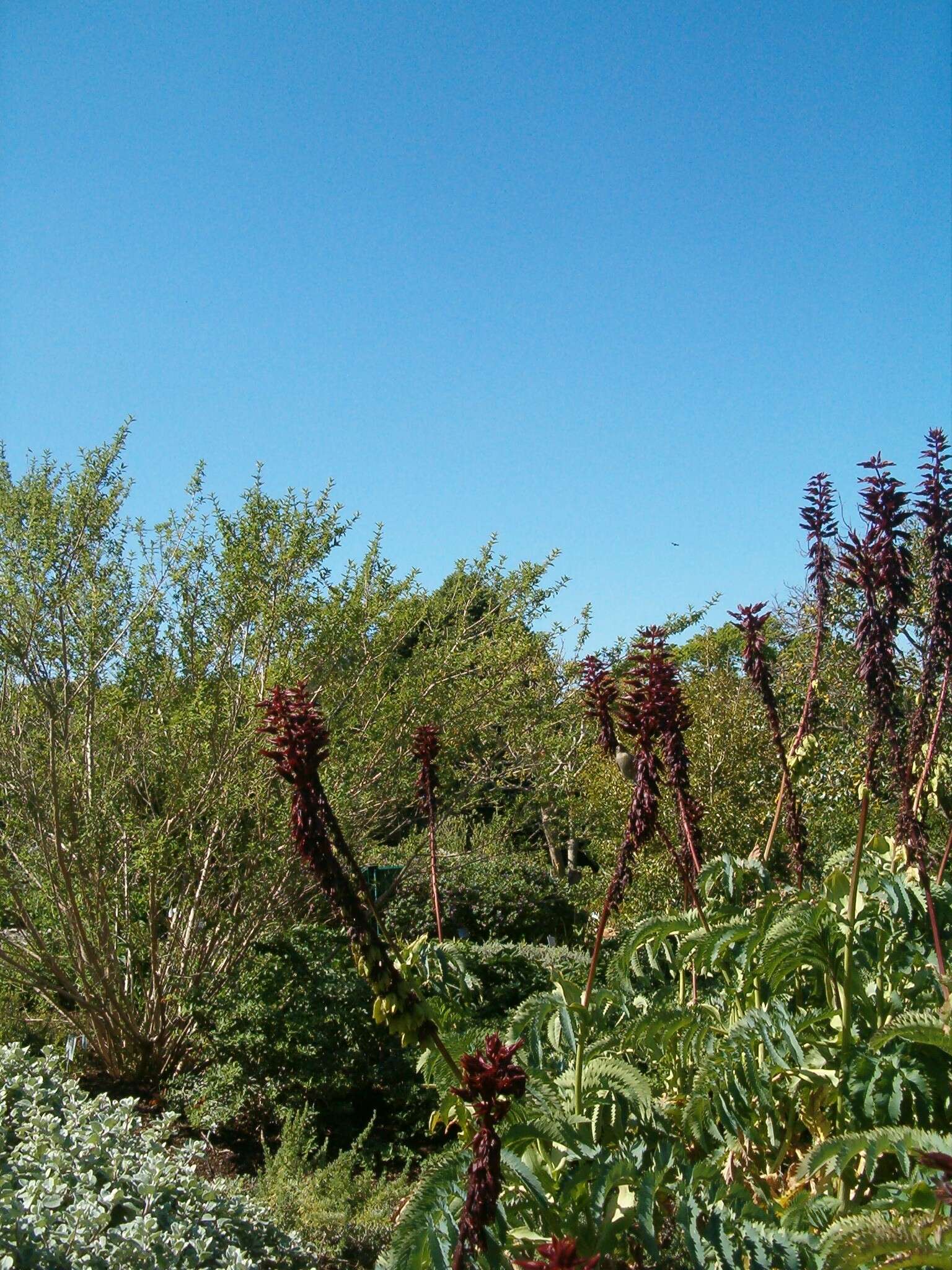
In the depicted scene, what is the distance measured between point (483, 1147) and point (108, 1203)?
123cm

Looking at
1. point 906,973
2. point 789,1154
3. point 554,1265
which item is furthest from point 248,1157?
point 554,1265

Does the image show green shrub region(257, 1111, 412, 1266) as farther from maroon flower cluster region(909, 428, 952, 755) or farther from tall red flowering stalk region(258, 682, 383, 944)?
maroon flower cluster region(909, 428, 952, 755)

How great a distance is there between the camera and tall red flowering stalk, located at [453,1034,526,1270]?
7.17 feet

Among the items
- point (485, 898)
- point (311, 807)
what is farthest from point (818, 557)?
point (485, 898)

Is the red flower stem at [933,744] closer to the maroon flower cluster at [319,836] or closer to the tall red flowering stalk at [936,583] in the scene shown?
the tall red flowering stalk at [936,583]

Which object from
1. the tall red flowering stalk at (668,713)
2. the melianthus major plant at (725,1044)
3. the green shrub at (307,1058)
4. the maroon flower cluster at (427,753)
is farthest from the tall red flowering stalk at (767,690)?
the green shrub at (307,1058)

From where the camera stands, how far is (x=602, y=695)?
155 inches

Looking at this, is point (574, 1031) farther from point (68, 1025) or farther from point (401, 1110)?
point (68, 1025)

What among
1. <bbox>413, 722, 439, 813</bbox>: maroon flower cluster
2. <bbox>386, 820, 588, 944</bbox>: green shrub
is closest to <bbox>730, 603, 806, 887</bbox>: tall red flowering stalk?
<bbox>413, 722, 439, 813</bbox>: maroon flower cluster

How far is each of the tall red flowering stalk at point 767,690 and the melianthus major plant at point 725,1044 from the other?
0.6 inches

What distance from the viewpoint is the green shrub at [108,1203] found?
260 centimetres

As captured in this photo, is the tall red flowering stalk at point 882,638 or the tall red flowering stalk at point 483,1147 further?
the tall red flowering stalk at point 882,638

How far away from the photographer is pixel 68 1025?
616 centimetres

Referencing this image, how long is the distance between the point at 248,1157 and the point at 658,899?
3436mm
